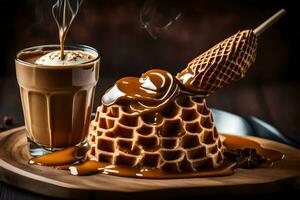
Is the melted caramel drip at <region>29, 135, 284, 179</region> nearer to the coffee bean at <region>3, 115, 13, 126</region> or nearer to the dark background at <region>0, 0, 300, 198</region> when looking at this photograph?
the coffee bean at <region>3, 115, 13, 126</region>

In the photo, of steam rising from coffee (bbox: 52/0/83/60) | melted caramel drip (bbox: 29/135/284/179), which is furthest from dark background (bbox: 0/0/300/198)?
melted caramel drip (bbox: 29/135/284/179)

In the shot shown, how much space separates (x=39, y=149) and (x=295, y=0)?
6.81 ft

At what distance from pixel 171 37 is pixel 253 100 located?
0.62 metres

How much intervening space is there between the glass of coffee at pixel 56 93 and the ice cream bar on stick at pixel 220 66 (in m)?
0.36

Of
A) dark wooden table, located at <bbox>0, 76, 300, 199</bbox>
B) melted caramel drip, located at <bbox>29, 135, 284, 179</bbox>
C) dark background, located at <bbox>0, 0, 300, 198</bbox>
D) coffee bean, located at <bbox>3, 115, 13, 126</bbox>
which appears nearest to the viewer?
melted caramel drip, located at <bbox>29, 135, 284, 179</bbox>

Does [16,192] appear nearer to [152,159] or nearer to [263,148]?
[152,159]

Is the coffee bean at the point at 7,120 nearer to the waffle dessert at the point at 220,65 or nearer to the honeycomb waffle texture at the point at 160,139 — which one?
the honeycomb waffle texture at the point at 160,139

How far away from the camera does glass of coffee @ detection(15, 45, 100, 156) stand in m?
2.52

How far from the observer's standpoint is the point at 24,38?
4.14 m

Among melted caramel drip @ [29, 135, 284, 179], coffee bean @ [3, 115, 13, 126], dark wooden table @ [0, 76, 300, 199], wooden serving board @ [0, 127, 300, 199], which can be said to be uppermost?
melted caramel drip @ [29, 135, 284, 179]

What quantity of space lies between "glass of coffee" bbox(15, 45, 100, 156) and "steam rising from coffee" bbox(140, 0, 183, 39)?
43.1 inches

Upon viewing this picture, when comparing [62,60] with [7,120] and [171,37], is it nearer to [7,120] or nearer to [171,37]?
[7,120]

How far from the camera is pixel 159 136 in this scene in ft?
7.86

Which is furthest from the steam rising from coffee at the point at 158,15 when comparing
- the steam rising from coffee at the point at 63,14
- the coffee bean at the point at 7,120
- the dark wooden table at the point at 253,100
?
the steam rising from coffee at the point at 63,14
